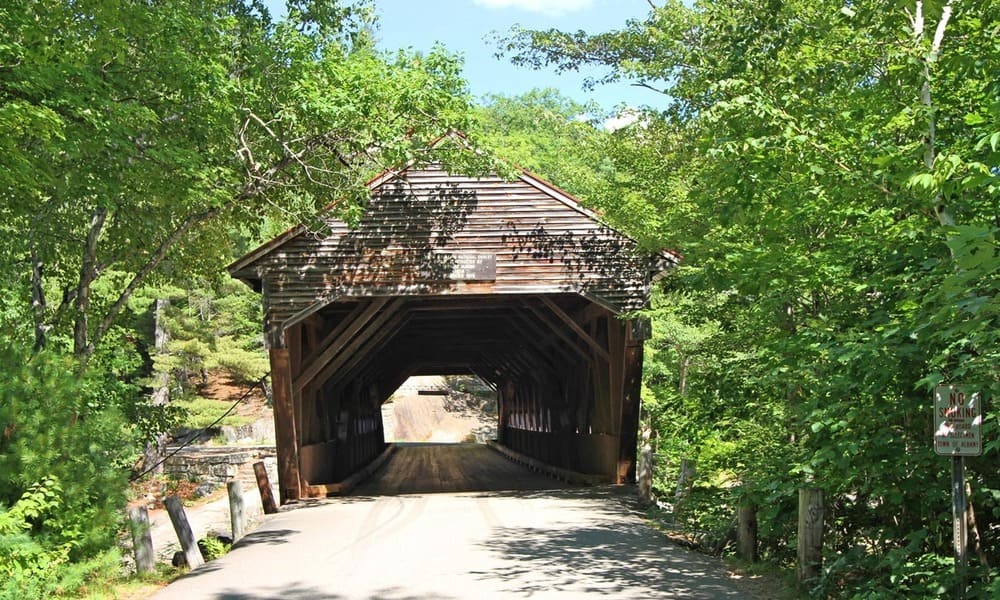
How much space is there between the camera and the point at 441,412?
51.9m

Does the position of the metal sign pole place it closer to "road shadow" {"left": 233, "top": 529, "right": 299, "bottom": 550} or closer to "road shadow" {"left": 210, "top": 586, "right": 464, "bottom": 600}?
"road shadow" {"left": 210, "top": 586, "right": 464, "bottom": 600}

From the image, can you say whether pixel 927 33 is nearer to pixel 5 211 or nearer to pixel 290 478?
pixel 5 211

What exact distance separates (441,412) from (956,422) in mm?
47412

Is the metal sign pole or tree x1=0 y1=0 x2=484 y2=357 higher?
tree x1=0 y1=0 x2=484 y2=357

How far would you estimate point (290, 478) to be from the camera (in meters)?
15.8

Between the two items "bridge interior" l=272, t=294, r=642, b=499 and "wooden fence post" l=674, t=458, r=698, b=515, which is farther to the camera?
"bridge interior" l=272, t=294, r=642, b=499

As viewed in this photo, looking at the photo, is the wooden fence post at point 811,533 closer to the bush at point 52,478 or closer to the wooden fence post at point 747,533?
the wooden fence post at point 747,533

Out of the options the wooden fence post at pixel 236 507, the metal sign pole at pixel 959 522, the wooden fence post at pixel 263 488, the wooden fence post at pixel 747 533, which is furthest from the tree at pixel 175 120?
the metal sign pole at pixel 959 522

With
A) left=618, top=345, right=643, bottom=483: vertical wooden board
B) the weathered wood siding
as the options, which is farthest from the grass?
left=618, top=345, right=643, bottom=483: vertical wooden board

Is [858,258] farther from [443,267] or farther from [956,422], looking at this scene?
[443,267]

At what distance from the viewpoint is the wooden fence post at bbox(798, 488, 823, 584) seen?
7.09 m

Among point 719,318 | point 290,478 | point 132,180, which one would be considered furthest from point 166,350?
point 719,318

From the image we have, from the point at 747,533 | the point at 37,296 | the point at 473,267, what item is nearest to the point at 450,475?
the point at 473,267

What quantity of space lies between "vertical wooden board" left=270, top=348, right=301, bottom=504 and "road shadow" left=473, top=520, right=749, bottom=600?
5280 mm
